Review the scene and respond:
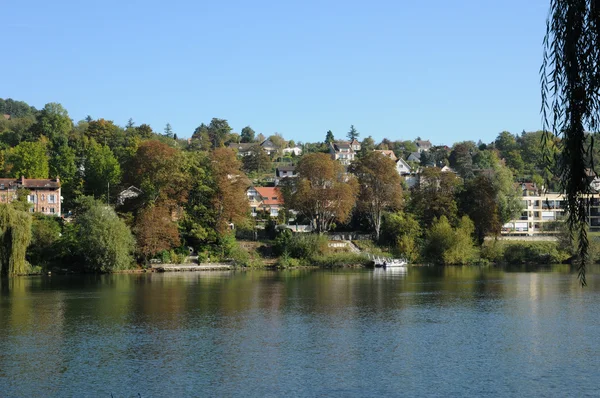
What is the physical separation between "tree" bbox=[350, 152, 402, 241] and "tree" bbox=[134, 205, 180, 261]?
2484 centimetres

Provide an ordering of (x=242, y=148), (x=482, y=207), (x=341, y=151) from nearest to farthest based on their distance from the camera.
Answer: (x=482, y=207) → (x=341, y=151) → (x=242, y=148)

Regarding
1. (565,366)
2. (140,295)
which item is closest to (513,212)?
(140,295)

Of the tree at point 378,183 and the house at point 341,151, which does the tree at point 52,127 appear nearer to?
the house at point 341,151

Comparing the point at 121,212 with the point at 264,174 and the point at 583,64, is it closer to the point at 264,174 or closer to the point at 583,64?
the point at 264,174

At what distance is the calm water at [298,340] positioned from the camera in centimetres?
2611

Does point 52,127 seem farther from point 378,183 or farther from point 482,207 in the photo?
point 482,207

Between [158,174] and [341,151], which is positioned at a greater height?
[341,151]

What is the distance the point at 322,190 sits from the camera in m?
83.3

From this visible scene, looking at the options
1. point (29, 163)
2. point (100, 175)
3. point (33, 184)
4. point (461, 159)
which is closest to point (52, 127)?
point (29, 163)

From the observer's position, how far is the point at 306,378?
1064 inches

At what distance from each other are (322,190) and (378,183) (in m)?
8.27

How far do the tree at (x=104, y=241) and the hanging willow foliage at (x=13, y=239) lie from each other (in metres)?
6.33

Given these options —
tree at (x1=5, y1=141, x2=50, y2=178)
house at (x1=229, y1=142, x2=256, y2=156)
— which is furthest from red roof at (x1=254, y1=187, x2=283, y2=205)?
house at (x1=229, y1=142, x2=256, y2=156)

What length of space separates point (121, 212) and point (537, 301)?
154 feet
